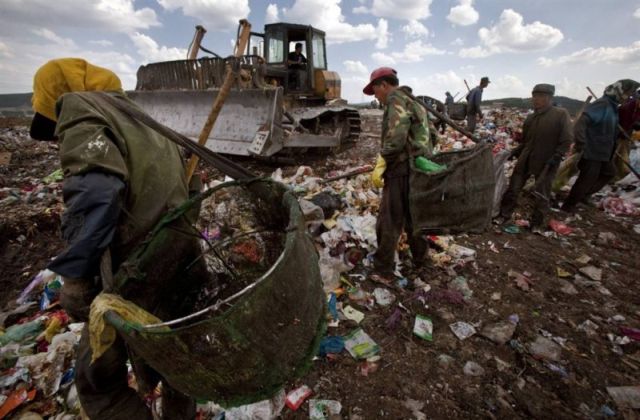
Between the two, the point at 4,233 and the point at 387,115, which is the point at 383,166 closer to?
the point at 387,115

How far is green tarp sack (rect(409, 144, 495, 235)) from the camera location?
235 cm

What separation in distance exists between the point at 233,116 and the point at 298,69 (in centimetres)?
283

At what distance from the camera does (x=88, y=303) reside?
1.23 meters

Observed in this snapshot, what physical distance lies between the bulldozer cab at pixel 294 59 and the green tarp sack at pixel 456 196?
585 centimetres

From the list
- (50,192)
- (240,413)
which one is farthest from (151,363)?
(50,192)

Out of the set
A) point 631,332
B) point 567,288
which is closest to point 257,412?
point 631,332

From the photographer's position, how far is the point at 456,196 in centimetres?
238

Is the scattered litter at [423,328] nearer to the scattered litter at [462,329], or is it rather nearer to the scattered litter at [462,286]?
the scattered litter at [462,329]

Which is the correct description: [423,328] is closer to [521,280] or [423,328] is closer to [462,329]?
[462,329]

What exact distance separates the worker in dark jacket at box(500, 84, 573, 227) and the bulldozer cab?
203 inches

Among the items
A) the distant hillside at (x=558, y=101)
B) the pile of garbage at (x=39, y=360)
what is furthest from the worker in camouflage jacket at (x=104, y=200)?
the distant hillside at (x=558, y=101)

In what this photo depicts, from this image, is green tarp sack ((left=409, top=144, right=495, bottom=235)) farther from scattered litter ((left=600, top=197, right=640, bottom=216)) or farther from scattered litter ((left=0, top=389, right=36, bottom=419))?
scattered litter ((left=600, top=197, right=640, bottom=216))

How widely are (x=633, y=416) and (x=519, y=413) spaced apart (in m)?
0.66

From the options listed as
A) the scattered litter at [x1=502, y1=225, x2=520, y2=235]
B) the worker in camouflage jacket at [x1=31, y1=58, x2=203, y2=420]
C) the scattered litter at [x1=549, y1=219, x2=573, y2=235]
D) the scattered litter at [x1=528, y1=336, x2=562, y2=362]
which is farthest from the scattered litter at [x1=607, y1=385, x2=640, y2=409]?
the scattered litter at [x1=549, y1=219, x2=573, y2=235]
